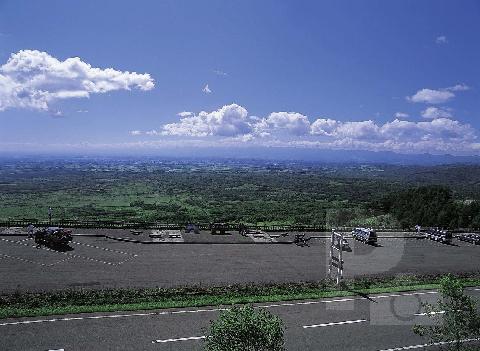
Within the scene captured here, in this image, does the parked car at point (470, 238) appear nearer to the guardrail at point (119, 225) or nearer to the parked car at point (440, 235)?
the parked car at point (440, 235)

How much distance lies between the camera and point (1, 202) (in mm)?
131250

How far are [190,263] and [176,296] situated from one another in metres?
7.93

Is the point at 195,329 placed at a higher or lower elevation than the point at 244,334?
lower

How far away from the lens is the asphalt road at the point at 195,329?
22031mm

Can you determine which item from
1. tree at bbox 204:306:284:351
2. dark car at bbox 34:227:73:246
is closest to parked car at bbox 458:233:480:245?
dark car at bbox 34:227:73:246

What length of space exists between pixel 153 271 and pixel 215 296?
6.96 meters

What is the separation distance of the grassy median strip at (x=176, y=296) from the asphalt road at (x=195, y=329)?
81 cm

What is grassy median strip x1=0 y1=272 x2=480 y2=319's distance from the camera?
1018 inches

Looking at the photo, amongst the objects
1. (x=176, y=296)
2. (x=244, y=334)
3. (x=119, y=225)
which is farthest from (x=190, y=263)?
(x=244, y=334)

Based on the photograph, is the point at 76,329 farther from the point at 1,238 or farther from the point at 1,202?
the point at 1,202

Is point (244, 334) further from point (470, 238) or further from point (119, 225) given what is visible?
point (470, 238)

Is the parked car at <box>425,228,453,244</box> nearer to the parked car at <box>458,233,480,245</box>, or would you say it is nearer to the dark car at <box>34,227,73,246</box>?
the parked car at <box>458,233,480,245</box>

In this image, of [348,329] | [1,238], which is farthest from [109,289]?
[1,238]

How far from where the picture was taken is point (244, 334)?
47.1ft
